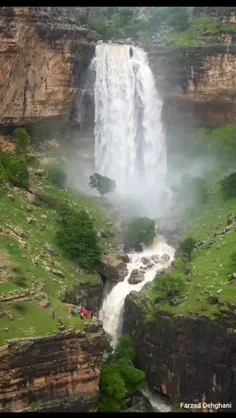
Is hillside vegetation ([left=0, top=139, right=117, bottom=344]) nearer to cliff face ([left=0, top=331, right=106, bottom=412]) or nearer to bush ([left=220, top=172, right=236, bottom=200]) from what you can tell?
cliff face ([left=0, top=331, right=106, bottom=412])

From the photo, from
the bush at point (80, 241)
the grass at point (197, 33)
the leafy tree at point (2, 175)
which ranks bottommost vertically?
the bush at point (80, 241)

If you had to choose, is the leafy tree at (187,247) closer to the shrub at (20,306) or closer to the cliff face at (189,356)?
the cliff face at (189,356)

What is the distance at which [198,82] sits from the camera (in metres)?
55.4

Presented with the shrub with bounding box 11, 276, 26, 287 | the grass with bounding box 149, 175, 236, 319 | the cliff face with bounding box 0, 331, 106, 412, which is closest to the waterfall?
the grass with bounding box 149, 175, 236, 319

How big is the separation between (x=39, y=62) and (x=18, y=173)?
1059 cm

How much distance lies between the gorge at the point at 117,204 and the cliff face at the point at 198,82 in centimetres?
12

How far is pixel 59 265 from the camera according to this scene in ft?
122

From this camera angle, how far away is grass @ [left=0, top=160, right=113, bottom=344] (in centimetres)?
2983

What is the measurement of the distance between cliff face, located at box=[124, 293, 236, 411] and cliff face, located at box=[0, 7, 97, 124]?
23023mm

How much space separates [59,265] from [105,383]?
9592mm

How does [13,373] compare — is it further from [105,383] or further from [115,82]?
[115,82]

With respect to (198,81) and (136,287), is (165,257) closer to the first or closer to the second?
(136,287)

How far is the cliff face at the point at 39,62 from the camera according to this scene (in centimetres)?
4628

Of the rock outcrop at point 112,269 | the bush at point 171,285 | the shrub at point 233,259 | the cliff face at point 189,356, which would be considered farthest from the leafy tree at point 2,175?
the shrub at point 233,259
